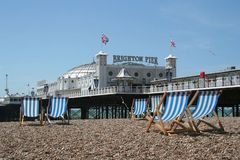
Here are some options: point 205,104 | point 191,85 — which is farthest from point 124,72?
point 205,104

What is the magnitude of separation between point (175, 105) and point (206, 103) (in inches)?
34.0

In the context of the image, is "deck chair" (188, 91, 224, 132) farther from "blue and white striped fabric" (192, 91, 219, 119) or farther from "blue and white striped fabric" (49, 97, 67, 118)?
"blue and white striped fabric" (49, 97, 67, 118)

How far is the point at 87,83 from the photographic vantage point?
5512cm

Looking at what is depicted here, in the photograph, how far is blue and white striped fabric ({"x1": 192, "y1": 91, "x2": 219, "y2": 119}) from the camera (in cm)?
959

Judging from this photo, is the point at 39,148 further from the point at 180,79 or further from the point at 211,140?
the point at 180,79

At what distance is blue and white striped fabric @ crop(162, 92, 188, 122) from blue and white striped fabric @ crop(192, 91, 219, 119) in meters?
0.57

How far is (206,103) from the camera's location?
970cm

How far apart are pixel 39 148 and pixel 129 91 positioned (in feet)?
80.1

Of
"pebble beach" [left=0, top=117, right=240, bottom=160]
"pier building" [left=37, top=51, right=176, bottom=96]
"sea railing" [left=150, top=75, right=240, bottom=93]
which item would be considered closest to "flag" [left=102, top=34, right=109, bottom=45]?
"pier building" [left=37, top=51, right=176, bottom=96]

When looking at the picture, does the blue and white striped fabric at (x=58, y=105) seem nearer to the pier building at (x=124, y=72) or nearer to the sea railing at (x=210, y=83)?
the sea railing at (x=210, y=83)

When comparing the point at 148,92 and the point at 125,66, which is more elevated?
the point at 125,66

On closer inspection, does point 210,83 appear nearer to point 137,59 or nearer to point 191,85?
point 191,85

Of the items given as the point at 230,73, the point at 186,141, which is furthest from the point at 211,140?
the point at 230,73

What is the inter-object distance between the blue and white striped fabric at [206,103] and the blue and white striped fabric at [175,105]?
0.57m
